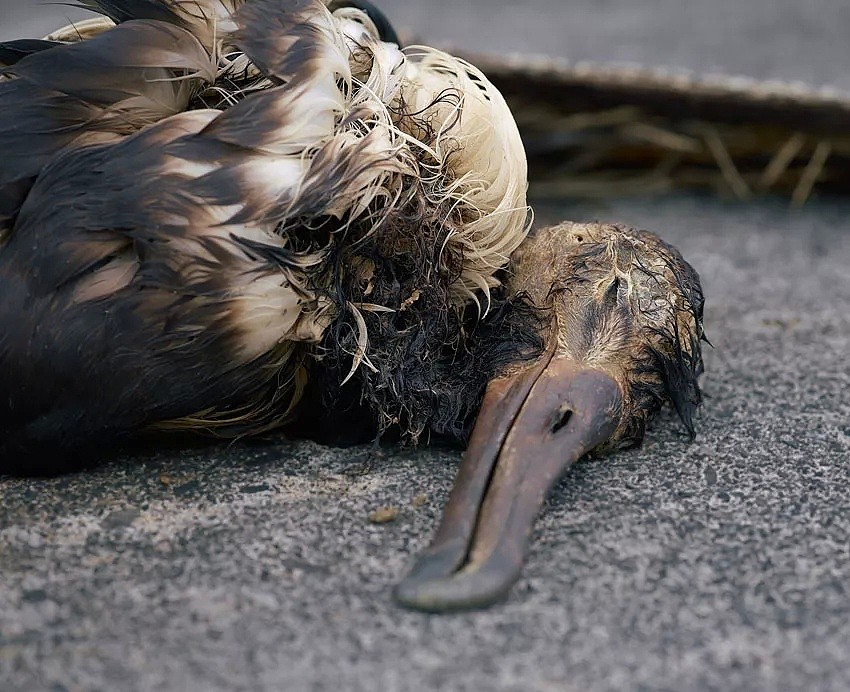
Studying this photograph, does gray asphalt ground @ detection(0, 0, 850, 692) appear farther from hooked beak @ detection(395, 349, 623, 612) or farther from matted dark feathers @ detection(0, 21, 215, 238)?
matted dark feathers @ detection(0, 21, 215, 238)

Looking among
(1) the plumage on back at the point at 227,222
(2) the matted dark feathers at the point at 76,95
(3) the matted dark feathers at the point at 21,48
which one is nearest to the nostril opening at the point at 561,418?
(1) the plumage on back at the point at 227,222

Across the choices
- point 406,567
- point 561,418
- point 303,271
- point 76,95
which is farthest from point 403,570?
point 76,95

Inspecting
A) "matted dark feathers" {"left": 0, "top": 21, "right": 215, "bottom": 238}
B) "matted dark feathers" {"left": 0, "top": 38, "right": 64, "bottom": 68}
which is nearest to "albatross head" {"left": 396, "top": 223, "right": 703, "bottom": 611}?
"matted dark feathers" {"left": 0, "top": 21, "right": 215, "bottom": 238}

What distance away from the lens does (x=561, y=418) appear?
4.78ft

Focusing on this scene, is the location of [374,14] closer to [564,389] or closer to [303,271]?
[303,271]

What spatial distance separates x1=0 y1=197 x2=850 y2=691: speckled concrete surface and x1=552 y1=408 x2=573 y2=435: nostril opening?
0.31ft

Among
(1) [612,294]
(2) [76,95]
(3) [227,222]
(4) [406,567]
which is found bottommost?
(4) [406,567]

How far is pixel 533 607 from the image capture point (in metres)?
1.22

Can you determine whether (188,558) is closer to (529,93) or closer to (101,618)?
(101,618)

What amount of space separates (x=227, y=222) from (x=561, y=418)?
0.51 m

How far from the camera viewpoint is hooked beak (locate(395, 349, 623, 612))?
120cm

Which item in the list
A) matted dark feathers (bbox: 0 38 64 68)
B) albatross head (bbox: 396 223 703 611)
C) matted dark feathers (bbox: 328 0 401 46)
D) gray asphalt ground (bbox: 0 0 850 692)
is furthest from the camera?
matted dark feathers (bbox: 328 0 401 46)

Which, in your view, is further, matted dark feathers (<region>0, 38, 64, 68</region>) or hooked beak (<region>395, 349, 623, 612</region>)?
matted dark feathers (<region>0, 38, 64, 68</region>)

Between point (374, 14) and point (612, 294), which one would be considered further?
point (374, 14)
